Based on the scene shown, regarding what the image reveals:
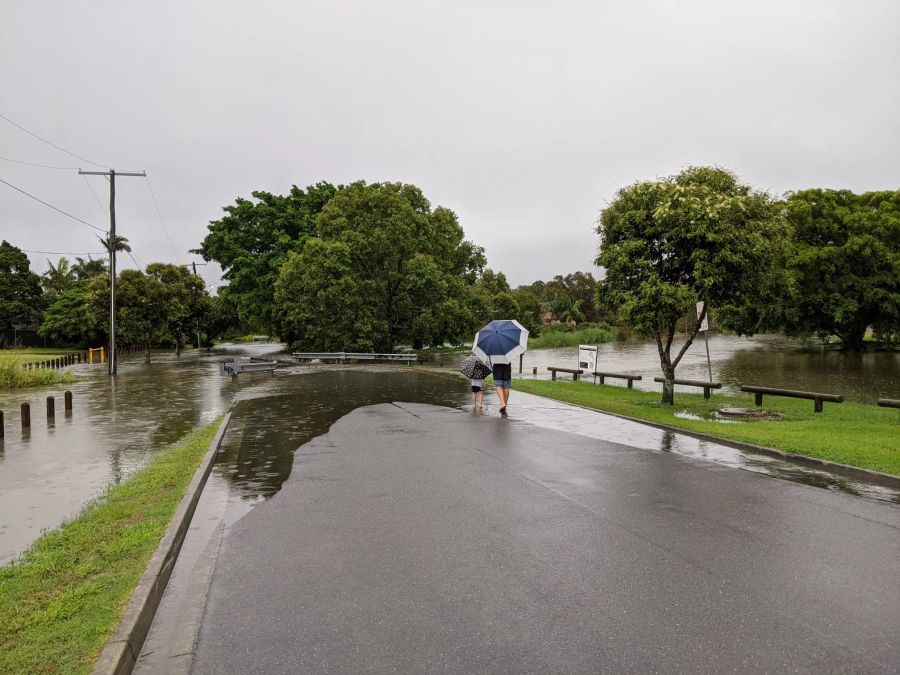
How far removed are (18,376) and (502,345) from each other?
2094 cm

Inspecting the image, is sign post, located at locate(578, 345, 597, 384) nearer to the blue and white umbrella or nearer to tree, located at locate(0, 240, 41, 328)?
the blue and white umbrella

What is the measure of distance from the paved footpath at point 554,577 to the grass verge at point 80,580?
2.16ft

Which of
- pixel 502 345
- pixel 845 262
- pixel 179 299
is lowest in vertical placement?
pixel 502 345

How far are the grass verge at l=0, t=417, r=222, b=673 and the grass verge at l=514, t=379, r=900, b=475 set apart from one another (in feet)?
30.4

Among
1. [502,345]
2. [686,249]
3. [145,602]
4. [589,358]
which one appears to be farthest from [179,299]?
[145,602]

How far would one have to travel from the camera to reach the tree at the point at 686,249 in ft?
50.7

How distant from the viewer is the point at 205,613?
4.41 meters

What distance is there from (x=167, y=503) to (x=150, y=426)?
8180 millimetres

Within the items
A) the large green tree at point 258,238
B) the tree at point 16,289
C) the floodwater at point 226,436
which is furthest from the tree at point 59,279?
the floodwater at point 226,436

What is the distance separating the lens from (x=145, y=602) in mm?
4332

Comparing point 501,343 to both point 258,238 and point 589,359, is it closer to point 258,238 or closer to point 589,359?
point 589,359

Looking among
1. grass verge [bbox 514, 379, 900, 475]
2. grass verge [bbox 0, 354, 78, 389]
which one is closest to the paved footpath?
grass verge [bbox 514, 379, 900, 475]

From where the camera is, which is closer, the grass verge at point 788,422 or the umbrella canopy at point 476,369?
the grass verge at point 788,422

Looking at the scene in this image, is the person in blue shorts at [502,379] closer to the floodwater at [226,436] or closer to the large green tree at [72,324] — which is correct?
the floodwater at [226,436]
